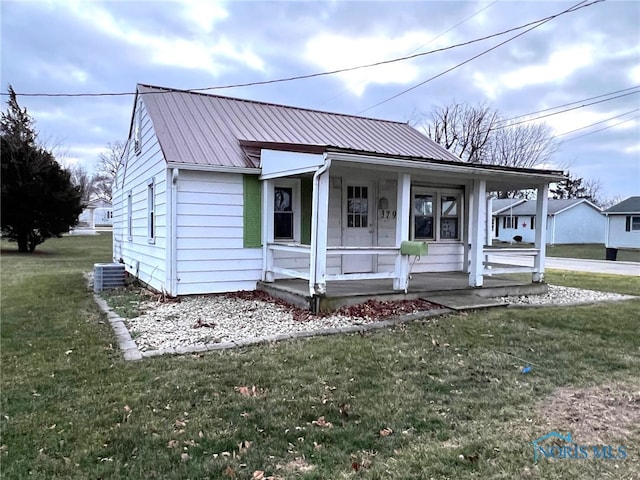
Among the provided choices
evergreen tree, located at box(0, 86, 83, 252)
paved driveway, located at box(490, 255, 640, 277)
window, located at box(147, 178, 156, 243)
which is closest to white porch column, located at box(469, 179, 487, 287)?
window, located at box(147, 178, 156, 243)

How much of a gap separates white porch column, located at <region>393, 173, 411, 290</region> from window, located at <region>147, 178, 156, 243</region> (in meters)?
5.07

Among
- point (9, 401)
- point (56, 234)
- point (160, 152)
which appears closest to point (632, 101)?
point (160, 152)

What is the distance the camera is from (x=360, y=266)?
981 centimetres

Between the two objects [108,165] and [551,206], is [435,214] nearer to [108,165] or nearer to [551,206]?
[551,206]

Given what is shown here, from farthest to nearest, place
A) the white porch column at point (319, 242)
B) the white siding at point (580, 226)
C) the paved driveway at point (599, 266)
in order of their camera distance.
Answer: the white siding at point (580, 226) → the paved driveway at point (599, 266) → the white porch column at point (319, 242)

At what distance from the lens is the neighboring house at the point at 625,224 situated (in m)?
30.8

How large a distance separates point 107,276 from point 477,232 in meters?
7.91

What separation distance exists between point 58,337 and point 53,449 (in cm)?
323

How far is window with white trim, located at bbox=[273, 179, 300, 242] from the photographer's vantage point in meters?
9.12

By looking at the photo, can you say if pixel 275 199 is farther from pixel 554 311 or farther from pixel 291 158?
pixel 554 311

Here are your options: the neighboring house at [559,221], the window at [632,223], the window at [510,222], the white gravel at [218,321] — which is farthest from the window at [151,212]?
the window at [510,222]

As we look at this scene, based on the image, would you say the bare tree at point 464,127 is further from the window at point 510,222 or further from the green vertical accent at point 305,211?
the green vertical accent at point 305,211

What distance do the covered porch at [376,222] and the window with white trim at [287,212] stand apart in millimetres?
20

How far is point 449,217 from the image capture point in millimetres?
10984
